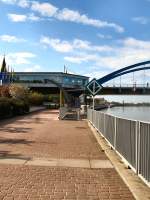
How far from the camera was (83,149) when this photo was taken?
16.0 m

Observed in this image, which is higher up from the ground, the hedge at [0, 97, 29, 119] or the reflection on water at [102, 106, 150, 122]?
the hedge at [0, 97, 29, 119]

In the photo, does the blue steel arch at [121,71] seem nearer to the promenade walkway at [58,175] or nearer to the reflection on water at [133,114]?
the reflection on water at [133,114]

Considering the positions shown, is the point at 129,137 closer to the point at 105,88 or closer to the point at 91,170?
the point at 91,170

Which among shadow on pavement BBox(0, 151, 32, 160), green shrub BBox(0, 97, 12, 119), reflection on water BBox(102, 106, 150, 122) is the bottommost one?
reflection on water BBox(102, 106, 150, 122)

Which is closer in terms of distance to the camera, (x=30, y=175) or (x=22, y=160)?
(x=30, y=175)

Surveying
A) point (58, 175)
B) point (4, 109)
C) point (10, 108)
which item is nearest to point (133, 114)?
point (10, 108)

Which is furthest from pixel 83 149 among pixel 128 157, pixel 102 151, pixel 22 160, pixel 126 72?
pixel 126 72

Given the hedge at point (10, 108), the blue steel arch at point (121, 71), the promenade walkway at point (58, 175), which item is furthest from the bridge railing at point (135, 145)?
the blue steel arch at point (121, 71)

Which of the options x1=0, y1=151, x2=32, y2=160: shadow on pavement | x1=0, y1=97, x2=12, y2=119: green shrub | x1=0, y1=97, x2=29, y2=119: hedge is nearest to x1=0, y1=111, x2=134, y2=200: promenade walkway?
x1=0, y1=151, x2=32, y2=160: shadow on pavement

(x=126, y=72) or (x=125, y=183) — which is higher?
(x=126, y=72)

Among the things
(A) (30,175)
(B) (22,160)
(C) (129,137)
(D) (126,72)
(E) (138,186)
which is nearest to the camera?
(E) (138,186)

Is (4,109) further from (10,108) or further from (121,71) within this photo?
(121,71)

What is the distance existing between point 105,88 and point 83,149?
95688 millimetres

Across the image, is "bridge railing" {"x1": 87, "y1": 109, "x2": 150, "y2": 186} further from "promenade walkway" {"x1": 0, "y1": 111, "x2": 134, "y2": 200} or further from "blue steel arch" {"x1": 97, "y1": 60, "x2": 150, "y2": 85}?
"blue steel arch" {"x1": 97, "y1": 60, "x2": 150, "y2": 85}
